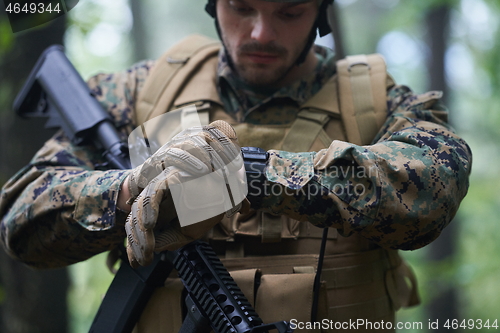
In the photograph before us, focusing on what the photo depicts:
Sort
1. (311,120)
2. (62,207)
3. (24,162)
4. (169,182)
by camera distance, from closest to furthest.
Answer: (169,182), (62,207), (311,120), (24,162)

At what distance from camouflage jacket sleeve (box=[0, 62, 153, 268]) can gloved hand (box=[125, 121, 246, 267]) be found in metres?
0.34

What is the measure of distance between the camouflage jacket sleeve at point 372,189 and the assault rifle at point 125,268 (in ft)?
1.13

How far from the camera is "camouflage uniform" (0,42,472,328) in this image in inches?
61.6

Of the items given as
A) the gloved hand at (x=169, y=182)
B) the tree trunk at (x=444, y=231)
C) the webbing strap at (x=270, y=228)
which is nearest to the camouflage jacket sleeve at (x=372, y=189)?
the gloved hand at (x=169, y=182)

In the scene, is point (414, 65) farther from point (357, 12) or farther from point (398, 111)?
point (398, 111)

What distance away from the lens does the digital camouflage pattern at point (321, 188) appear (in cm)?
156

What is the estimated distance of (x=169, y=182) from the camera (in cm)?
132

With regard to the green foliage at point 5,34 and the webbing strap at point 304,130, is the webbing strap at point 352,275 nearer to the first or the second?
the webbing strap at point 304,130

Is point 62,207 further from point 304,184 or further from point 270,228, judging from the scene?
point 304,184

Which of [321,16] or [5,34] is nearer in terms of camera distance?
[321,16]

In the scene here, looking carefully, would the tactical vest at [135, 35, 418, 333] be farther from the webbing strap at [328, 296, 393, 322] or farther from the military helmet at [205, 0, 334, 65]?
the military helmet at [205, 0, 334, 65]

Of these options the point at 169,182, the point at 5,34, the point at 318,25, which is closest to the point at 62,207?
the point at 169,182

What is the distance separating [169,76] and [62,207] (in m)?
0.91

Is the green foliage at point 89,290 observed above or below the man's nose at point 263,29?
below
